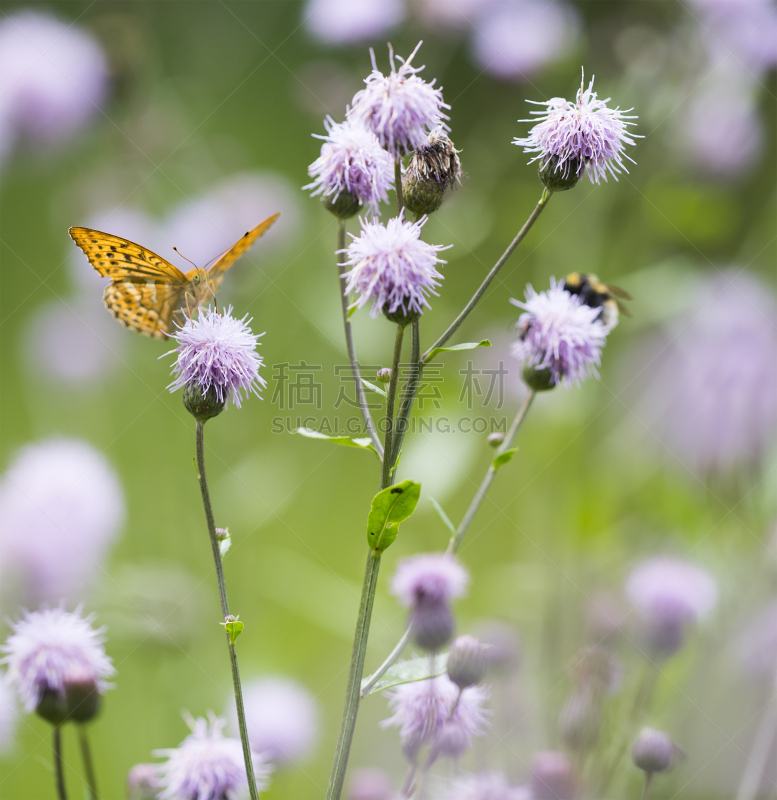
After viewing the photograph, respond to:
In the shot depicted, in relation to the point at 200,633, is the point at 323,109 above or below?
above

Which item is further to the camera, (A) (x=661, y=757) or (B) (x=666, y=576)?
(B) (x=666, y=576)

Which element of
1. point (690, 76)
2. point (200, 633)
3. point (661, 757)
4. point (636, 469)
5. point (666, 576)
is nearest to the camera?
point (661, 757)

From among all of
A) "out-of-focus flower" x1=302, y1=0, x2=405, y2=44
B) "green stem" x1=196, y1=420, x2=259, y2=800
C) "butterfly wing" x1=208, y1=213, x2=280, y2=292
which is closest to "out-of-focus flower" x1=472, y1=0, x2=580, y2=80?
"out-of-focus flower" x1=302, y1=0, x2=405, y2=44

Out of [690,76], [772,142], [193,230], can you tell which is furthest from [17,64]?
[772,142]

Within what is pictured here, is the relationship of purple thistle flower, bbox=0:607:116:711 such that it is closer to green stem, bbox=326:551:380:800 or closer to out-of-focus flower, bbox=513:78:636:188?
green stem, bbox=326:551:380:800

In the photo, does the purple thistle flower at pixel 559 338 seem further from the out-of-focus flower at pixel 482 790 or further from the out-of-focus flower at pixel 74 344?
the out-of-focus flower at pixel 74 344

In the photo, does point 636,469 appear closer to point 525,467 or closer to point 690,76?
point 525,467
